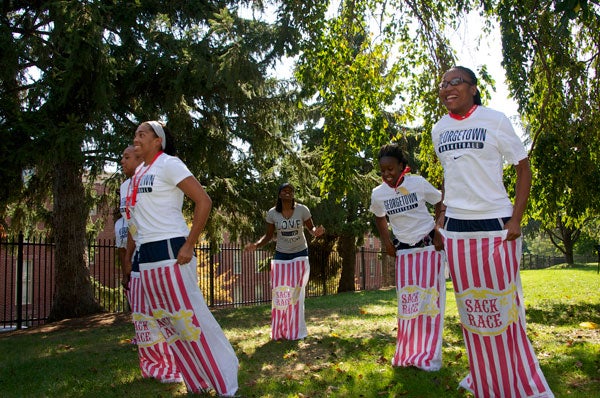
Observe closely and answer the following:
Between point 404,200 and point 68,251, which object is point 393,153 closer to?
point 404,200

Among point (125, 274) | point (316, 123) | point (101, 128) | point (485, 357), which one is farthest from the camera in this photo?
point (316, 123)

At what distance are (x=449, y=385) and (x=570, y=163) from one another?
21.5 ft

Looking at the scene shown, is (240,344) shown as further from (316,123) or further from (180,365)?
(316,123)

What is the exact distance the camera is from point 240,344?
315 inches

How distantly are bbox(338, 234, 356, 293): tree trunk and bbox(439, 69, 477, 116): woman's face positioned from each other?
23.7 metres

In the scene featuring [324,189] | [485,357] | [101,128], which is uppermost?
[101,128]

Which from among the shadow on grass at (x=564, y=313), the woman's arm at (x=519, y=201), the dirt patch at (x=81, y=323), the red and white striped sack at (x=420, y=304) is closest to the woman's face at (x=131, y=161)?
the red and white striped sack at (x=420, y=304)

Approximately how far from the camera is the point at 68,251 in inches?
560

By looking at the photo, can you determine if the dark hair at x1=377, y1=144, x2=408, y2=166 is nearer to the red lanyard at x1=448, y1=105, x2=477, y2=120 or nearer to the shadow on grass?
the red lanyard at x1=448, y1=105, x2=477, y2=120

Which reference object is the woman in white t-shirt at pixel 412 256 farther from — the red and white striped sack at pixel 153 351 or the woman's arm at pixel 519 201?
the red and white striped sack at pixel 153 351

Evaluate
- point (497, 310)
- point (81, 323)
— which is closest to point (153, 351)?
point (497, 310)

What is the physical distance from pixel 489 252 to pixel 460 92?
1105mm

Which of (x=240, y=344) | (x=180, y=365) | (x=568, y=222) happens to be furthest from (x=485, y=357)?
(x=568, y=222)

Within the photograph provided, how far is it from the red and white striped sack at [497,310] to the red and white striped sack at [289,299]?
13.8ft
